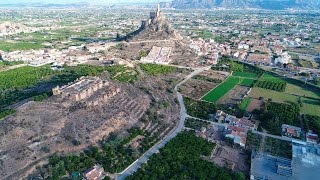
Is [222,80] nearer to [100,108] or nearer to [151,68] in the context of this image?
[151,68]

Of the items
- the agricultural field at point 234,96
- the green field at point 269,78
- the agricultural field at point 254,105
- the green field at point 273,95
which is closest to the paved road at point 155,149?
the agricultural field at point 234,96

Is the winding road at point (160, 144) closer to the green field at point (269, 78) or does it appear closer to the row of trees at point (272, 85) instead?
the row of trees at point (272, 85)

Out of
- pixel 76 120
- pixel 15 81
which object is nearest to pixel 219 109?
pixel 76 120

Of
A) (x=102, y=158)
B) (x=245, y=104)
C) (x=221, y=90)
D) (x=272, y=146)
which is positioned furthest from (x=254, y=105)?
(x=102, y=158)

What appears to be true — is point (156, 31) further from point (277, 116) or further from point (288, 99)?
point (277, 116)

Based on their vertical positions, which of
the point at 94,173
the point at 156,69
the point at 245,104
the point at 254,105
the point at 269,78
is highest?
the point at 94,173
